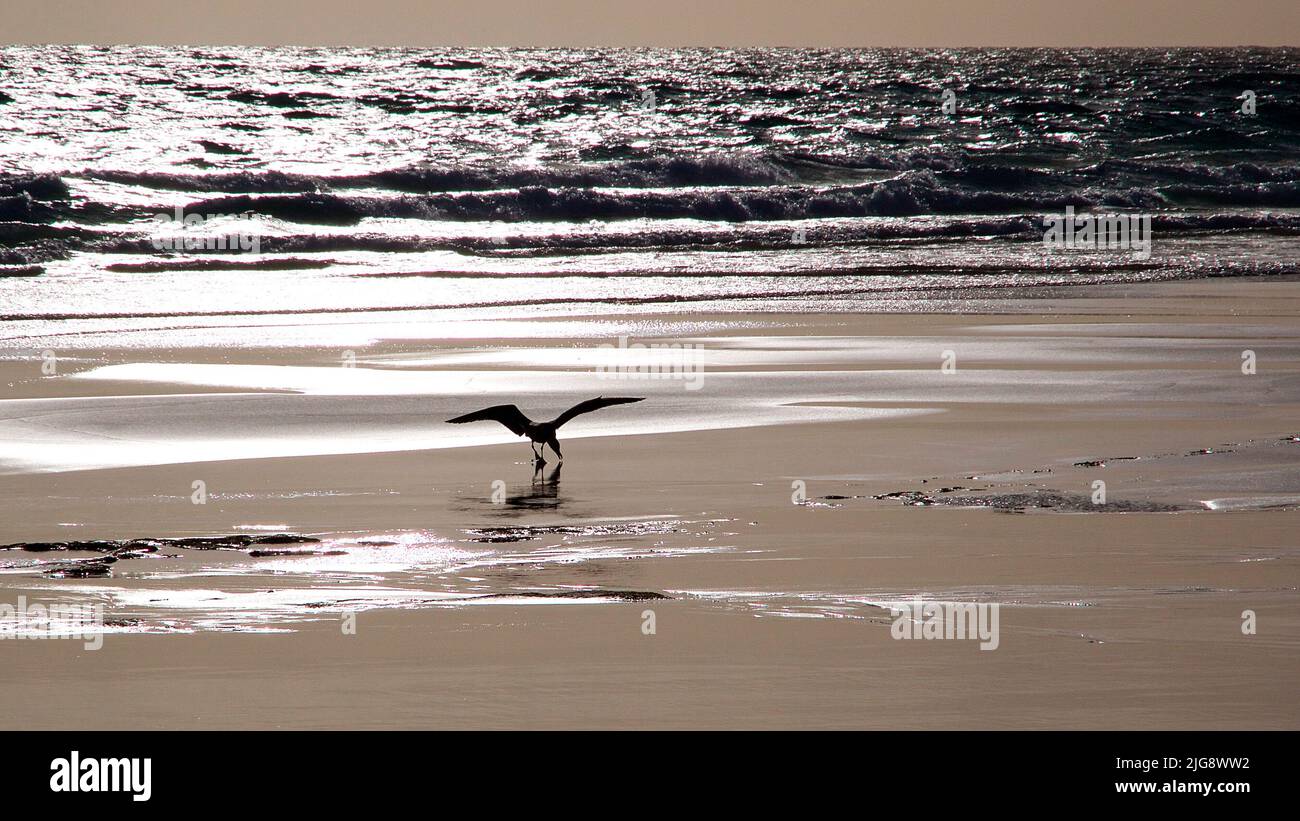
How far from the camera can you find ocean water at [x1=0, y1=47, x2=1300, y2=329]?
60.0ft

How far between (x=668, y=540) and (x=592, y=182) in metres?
23.6

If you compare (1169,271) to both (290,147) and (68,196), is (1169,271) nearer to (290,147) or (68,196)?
(68,196)

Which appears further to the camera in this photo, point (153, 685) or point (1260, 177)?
point (1260, 177)

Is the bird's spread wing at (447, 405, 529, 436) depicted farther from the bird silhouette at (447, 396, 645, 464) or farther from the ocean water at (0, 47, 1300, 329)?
the ocean water at (0, 47, 1300, 329)

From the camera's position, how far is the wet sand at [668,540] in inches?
163

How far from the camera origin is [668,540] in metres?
6.07

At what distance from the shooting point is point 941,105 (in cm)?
4450

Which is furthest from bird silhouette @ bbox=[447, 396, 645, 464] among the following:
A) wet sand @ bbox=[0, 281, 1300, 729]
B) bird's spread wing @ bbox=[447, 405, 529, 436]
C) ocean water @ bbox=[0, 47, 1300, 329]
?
ocean water @ bbox=[0, 47, 1300, 329]

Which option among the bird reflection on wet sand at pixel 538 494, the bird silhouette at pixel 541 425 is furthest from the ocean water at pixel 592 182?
the bird reflection on wet sand at pixel 538 494

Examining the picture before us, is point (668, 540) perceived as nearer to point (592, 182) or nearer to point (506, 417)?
point (506, 417)

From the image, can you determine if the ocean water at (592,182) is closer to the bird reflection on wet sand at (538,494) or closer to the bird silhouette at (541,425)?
the bird silhouette at (541,425)

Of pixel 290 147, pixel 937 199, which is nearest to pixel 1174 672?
pixel 937 199

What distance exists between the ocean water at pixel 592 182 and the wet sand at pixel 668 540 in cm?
534

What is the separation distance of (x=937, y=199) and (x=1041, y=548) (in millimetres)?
23146
